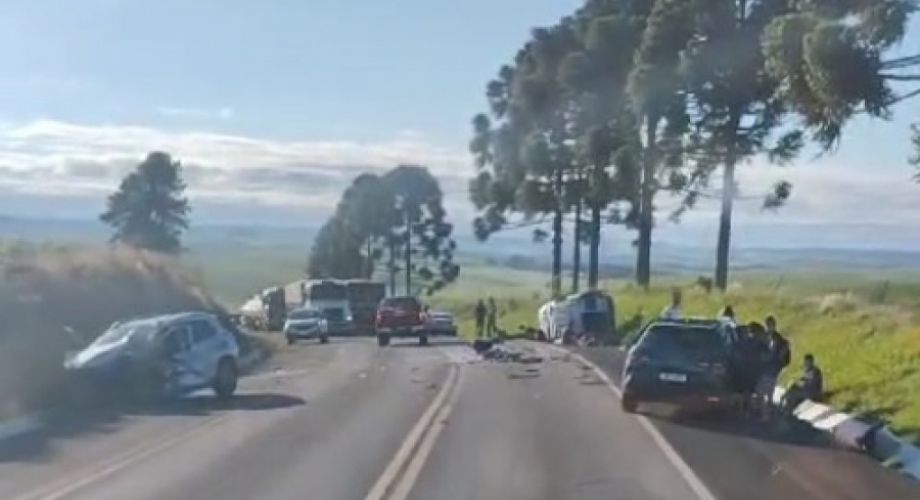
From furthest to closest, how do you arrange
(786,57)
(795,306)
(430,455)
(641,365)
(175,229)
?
(175,229), (795,306), (641,365), (786,57), (430,455)

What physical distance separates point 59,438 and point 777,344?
11406mm

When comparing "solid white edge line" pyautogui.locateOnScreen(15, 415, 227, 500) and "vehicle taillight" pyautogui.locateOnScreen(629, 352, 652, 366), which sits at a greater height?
"vehicle taillight" pyautogui.locateOnScreen(629, 352, 652, 366)

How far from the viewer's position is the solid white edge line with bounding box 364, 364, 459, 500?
1756 centimetres

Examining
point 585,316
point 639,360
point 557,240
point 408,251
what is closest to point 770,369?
point 639,360

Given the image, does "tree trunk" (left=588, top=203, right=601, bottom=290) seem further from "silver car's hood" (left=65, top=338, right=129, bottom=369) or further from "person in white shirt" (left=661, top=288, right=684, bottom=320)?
"silver car's hood" (left=65, top=338, right=129, bottom=369)

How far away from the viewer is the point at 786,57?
2689cm

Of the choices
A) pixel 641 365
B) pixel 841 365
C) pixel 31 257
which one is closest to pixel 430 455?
pixel 641 365

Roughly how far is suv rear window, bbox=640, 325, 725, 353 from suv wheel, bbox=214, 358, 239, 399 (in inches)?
335

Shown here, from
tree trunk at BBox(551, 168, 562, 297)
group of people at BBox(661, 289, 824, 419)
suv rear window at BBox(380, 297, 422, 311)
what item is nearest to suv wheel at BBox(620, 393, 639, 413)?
group of people at BBox(661, 289, 824, 419)

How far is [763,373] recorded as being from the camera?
93.9 ft

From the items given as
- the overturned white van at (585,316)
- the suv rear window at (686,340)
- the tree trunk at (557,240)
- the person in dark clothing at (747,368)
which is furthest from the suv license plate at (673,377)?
the tree trunk at (557,240)

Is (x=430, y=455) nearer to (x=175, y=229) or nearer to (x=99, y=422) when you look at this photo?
(x=99, y=422)

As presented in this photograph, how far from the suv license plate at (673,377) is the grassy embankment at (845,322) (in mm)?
2775

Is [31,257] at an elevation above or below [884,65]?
below
